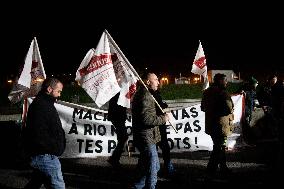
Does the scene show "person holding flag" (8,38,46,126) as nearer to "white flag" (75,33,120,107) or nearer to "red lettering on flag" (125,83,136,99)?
"white flag" (75,33,120,107)

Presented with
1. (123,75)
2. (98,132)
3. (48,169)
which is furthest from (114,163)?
(48,169)

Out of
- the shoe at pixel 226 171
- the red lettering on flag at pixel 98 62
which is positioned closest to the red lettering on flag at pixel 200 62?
the shoe at pixel 226 171

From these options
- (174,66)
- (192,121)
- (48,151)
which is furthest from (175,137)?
(174,66)

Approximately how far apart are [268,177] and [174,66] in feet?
271

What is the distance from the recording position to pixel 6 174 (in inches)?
296

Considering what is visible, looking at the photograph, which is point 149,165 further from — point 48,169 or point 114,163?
point 114,163

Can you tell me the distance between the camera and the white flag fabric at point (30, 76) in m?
8.92

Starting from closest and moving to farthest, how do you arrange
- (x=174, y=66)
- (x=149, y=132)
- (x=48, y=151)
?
(x=48, y=151) < (x=149, y=132) < (x=174, y=66)

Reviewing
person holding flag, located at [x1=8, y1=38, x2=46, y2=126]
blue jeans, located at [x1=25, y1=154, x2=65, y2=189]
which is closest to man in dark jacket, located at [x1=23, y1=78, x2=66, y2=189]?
blue jeans, located at [x1=25, y1=154, x2=65, y2=189]

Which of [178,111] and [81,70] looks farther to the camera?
[178,111]

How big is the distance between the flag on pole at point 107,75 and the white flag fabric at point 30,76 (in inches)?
93.0

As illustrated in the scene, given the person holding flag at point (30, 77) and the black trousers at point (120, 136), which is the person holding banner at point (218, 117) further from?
the person holding flag at point (30, 77)

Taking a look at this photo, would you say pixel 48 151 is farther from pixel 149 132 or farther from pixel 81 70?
pixel 81 70

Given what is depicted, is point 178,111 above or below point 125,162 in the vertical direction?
Answer: above
